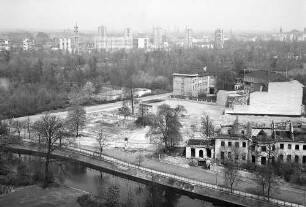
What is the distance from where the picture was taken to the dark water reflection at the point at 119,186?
9.98 meters

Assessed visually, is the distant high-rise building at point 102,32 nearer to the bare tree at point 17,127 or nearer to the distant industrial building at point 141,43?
the distant industrial building at point 141,43

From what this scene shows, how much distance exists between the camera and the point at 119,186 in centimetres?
1113

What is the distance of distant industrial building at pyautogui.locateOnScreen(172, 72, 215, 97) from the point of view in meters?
24.9

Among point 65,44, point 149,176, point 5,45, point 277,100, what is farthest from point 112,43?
point 149,176

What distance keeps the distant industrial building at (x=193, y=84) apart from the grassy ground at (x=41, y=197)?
1530cm

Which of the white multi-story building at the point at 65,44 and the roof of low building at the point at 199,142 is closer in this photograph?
the roof of low building at the point at 199,142

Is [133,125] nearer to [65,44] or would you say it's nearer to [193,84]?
[193,84]

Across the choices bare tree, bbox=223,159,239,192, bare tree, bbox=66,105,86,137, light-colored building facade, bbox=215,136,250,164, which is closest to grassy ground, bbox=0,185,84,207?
bare tree, bbox=223,159,239,192

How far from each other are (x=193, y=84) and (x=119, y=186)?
1481 centimetres

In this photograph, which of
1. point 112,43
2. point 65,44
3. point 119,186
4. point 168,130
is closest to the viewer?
point 119,186

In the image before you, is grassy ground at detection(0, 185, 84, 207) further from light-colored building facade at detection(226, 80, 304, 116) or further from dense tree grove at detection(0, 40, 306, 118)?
dense tree grove at detection(0, 40, 306, 118)

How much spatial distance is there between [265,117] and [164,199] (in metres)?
9.40

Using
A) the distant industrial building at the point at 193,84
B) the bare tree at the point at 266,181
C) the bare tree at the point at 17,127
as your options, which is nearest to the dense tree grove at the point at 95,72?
the distant industrial building at the point at 193,84

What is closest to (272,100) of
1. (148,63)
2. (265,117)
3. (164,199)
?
(265,117)
